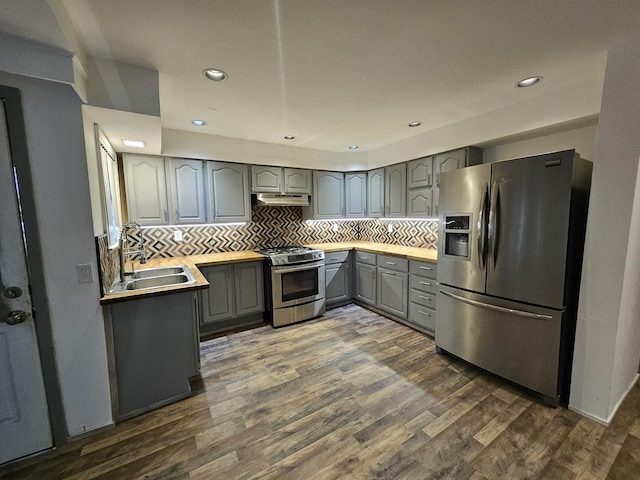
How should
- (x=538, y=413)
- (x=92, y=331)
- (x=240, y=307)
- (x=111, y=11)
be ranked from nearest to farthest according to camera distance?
(x=111, y=11), (x=92, y=331), (x=538, y=413), (x=240, y=307)

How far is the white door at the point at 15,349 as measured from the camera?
1.45 m

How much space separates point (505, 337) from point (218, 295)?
9.54ft

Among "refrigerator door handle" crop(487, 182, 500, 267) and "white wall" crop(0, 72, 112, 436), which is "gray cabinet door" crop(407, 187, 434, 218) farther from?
"white wall" crop(0, 72, 112, 436)

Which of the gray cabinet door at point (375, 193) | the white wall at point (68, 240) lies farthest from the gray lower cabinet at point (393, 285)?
the white wall at point (68, 240)

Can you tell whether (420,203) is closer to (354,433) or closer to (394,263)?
(394,263)

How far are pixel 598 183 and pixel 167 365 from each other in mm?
3275

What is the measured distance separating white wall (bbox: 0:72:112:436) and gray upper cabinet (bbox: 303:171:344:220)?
9.32 feet

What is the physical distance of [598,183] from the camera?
171 centimetres

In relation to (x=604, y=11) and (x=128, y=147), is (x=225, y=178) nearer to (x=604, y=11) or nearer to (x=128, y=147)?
(x=128, y=147)

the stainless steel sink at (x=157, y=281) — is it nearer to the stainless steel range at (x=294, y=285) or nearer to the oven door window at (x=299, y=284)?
the stainless steel range at (x=294, y=285)

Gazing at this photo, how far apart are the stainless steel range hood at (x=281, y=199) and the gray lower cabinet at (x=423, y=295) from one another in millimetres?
1757

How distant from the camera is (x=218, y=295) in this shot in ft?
10.3

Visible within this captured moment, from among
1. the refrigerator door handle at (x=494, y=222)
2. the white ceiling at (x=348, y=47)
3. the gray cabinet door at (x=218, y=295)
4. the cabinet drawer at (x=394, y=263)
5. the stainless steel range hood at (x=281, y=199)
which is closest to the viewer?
the white ceiling at (x=348, y=47)

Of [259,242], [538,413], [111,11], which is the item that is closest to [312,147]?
[259,242]
